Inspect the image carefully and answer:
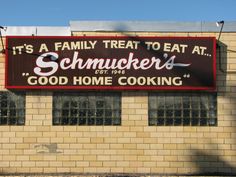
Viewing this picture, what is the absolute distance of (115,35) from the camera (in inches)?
869

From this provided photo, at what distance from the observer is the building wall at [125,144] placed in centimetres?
2188

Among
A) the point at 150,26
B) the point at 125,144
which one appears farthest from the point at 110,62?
the point at 125,144

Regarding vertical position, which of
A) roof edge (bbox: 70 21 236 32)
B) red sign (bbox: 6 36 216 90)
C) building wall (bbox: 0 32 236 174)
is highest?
roof edge (bbox: 70 21 236 32)

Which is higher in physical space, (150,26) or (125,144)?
(150,26)

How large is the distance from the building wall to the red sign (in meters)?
0.43

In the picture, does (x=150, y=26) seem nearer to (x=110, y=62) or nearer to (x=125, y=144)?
(x=110, y=62)

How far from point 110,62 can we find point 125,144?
103 inches

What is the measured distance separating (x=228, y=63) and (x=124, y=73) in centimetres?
329

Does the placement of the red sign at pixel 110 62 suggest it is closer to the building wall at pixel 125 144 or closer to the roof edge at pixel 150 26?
the roof edge at pixel 150 26

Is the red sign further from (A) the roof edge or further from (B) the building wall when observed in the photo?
(B) the building wall

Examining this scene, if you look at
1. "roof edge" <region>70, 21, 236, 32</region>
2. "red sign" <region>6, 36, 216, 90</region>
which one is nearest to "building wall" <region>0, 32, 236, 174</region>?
"roof edge" <region>70, 21, 236, 32</region>

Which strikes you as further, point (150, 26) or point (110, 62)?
point (150, 26)

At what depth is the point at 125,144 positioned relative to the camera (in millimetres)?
21906

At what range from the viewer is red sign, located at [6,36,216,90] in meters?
21.9
